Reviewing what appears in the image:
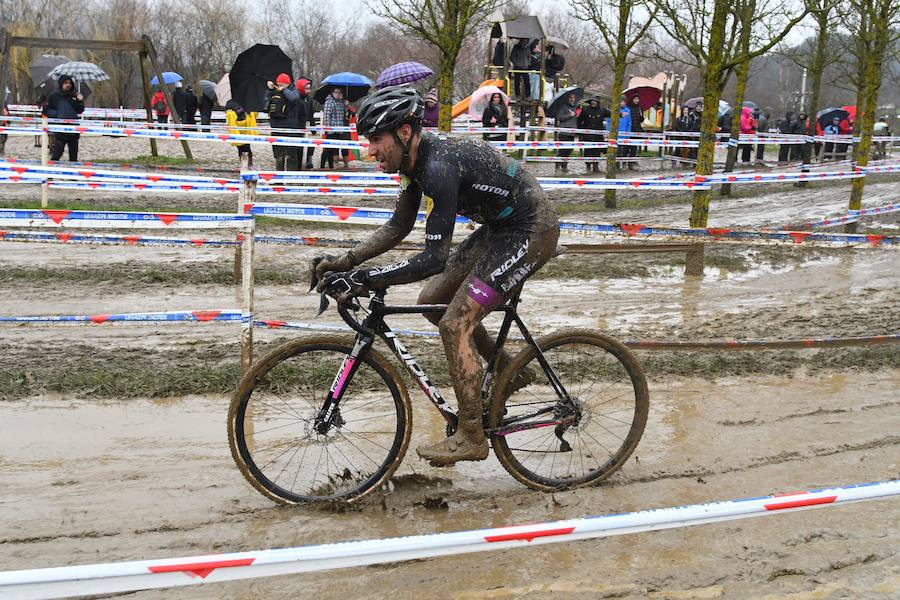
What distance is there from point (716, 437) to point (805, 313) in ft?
12.9

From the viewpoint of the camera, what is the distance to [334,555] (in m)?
2.52

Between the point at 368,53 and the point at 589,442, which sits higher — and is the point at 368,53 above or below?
above

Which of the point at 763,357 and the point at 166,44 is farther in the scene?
the point at 166,44

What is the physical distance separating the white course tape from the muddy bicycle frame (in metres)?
2.01

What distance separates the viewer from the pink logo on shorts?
458 cm

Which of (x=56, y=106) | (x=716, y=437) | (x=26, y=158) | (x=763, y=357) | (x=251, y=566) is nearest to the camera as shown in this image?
(x=251, y=566)

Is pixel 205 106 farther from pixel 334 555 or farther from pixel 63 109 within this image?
pixel 334 555

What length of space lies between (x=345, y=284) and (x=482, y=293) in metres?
0.69

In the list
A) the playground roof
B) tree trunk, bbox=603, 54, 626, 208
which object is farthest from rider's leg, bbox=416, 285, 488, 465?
the playground roof

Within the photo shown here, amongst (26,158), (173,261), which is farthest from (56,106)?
(173,261)

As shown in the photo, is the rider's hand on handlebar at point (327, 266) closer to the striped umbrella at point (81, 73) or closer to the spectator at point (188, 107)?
the spectator at point (188, 107)

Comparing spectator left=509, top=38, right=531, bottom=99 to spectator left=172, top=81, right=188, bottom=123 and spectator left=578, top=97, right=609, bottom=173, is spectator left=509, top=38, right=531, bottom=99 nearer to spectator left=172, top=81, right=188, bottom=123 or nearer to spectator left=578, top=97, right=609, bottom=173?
spectator left=578, top=97, right=609, bottom=173

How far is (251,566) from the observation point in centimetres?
252

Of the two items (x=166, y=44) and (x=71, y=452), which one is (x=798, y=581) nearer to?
(x=71, y=452)
